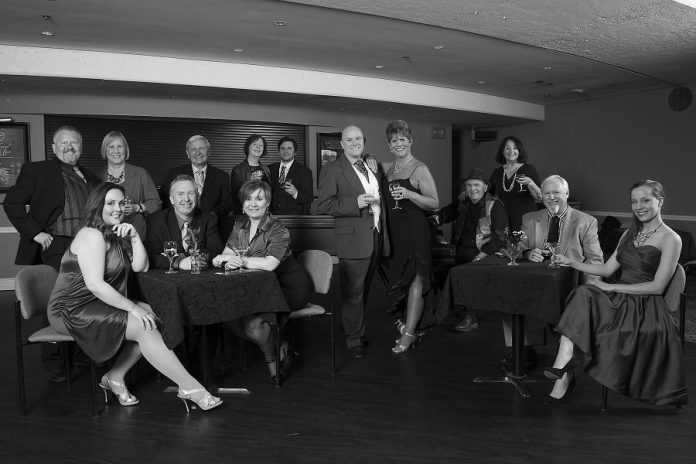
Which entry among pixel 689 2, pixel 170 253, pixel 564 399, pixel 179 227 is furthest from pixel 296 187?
pixel 689 2

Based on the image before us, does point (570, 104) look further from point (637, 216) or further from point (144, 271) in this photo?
point (144, 271)

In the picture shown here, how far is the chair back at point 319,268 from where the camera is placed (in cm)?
412

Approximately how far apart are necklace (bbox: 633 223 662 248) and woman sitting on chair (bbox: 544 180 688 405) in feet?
0.04

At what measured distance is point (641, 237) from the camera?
3.62m

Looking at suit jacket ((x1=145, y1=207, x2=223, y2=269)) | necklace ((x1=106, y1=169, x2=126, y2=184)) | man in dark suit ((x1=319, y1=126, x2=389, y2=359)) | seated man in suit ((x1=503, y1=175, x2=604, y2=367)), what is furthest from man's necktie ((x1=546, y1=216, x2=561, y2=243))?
necklace ((x1=106, y1=169, x2=126, y2=184))

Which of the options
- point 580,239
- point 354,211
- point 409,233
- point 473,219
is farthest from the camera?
point 473,219

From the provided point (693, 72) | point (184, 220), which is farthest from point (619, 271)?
point (693, 72)

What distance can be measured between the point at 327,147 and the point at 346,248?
590 centimetres

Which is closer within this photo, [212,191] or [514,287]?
[514,287]

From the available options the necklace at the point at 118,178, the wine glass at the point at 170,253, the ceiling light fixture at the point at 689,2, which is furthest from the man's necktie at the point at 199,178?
the ceiling light fixture at the point at 689,2

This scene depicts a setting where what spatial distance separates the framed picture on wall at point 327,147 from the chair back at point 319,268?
19.9 feet

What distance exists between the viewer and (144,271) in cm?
373

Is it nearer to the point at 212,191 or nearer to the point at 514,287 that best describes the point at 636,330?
the point at 514,287

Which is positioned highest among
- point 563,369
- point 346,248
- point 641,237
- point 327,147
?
point 327,147
